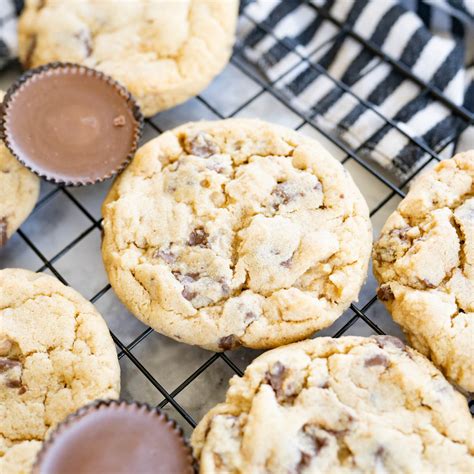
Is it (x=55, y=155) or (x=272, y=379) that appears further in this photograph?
(x=55, y=155)

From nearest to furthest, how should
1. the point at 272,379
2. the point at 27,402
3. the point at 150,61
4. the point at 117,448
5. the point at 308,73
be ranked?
the point at 117,448 < the point at 272,379 < the point at 27,402 < the point at 150,61 < the point at 308,73

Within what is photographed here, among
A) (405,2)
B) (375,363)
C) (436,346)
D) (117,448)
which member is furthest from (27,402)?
(405,2)

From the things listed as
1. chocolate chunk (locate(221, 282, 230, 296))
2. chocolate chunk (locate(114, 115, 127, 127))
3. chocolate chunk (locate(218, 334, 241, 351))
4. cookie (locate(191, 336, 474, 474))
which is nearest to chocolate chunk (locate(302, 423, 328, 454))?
cookie (locate(191, 336, 474, 474))

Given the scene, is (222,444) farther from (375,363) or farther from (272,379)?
(375,363)

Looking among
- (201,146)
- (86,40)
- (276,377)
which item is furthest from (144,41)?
(276,377)

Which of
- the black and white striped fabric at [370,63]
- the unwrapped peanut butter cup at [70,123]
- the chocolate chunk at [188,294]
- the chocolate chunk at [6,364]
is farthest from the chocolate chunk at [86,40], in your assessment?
the chocolate chunk at [6,364]

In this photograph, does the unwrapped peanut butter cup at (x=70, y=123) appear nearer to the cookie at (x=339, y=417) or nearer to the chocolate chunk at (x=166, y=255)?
the chocolate chunk at (x=166, y=255)

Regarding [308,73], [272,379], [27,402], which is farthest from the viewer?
[308,73]

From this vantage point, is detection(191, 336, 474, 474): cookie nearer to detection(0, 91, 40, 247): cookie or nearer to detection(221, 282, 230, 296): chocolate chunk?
detection(221, 282, 230, 296): chocolate chunk
